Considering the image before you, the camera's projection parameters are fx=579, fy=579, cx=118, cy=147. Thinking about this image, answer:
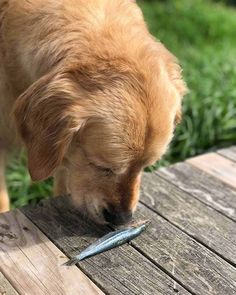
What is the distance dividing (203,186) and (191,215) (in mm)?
413

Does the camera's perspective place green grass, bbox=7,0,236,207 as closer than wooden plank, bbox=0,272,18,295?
No

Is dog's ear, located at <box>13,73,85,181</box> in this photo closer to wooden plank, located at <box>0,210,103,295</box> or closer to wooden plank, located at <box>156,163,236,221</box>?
wooden plank, located at <box>0,210,103,295</box>

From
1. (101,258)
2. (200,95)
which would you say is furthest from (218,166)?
(200,95)

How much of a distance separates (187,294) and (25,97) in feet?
4.17

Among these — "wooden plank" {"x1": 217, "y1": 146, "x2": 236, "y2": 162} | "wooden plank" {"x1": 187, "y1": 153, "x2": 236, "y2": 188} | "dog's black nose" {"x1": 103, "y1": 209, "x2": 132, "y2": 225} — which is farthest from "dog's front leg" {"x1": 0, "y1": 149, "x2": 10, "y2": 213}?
"wooden plank" {"x1": 217, "y1": 146, "x2": 236, "y2": 162}

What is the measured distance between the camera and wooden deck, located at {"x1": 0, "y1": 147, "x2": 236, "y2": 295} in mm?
→ 2832

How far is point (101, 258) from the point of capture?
3.03 m

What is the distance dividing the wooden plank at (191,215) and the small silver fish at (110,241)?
0.97 feet

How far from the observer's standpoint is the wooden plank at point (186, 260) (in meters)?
2.87

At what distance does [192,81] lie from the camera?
623 cm

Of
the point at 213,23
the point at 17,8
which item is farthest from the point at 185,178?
the point at 213,23

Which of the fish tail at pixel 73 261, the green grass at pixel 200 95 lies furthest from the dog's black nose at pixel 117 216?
the green grass at pixel 200 95

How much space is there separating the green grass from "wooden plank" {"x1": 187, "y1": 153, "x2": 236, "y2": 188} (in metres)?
0.97

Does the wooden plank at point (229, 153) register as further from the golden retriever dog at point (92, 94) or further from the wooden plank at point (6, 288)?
the wooden plank at point (6, 288)
